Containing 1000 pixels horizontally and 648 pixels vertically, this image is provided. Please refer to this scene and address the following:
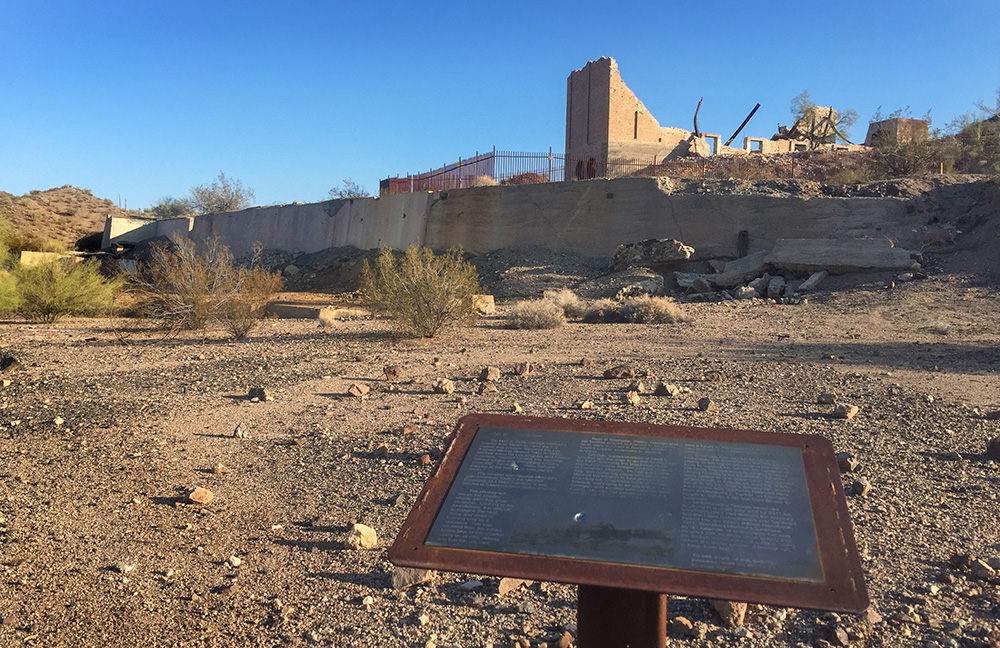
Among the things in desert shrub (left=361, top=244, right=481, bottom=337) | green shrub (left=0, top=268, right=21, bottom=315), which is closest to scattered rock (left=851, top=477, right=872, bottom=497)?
desert shrub (left=361, top=244, right=481, bottom=337)

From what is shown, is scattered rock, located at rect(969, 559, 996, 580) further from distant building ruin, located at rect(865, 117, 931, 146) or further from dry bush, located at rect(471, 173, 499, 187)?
distant building ruin, located at rect(865, 117, 931, 146)

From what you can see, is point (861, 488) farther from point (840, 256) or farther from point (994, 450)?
point (840, 256)

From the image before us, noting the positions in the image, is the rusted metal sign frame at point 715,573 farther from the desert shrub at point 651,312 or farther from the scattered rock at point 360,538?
the desert shrub at point 651,312

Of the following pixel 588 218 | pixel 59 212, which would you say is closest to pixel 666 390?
pixel 588 218

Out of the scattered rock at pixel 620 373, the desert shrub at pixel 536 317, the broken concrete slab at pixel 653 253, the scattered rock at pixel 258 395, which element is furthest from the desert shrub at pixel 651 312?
the scattered rock at pixel 258 395

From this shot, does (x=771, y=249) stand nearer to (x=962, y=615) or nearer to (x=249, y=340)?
(x=249, y=340)

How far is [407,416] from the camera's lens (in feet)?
22.1

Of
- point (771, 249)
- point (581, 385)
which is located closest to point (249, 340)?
point (581, 385)

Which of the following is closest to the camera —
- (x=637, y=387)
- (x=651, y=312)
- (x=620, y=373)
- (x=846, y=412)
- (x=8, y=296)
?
(x=846, y=412)

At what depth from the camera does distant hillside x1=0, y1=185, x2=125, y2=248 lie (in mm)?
39438

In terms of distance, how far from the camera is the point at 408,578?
3.77m

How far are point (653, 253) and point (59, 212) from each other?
127 ft

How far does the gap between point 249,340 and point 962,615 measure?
408 inches

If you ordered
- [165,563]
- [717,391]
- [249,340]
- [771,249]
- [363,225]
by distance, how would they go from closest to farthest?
[165,563], [717,391], [249,340], [771,249], [363,225]
